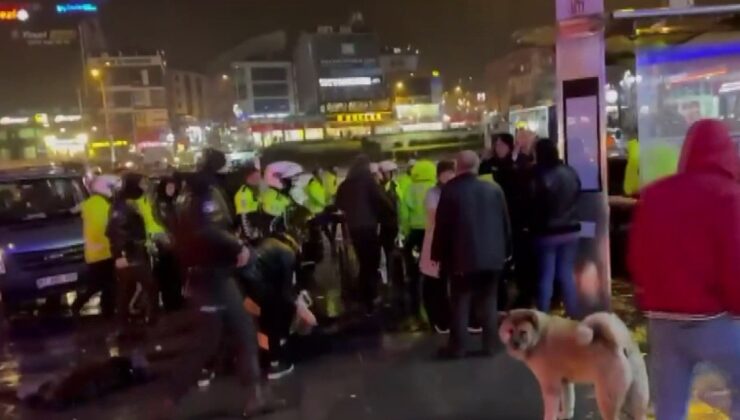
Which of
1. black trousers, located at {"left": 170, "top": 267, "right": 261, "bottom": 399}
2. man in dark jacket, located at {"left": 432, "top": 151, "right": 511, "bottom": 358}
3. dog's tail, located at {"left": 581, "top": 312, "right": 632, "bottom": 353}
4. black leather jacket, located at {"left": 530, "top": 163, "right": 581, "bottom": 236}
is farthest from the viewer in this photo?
black leather jacket, located at {"left": 530, "top": 163, "right": 581, "bottom": 236}

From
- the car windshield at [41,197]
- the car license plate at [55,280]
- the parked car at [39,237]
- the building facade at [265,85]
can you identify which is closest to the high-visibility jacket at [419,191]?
the parked car at [39,237]

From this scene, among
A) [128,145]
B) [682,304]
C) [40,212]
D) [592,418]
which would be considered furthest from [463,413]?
[128,145]

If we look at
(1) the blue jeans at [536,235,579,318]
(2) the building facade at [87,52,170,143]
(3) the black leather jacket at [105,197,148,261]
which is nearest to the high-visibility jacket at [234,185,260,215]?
(3) the black leather jacket at [105,197,148,261]

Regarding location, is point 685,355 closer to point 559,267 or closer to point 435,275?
point 559,267

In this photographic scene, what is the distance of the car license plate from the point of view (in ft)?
38.7

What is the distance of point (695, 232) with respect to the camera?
12.3ft

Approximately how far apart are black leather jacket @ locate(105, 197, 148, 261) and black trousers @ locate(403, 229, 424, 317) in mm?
3178

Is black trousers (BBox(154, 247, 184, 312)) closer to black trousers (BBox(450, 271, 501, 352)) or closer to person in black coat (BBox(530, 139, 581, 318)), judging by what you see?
black trousers (BBox(450, 271, 501, 352))

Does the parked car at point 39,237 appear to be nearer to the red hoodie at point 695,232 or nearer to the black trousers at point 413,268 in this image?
the black trousers at point 413,268

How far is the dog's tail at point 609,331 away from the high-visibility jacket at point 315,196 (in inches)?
342

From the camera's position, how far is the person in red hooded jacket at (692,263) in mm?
3721

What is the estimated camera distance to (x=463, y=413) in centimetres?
630

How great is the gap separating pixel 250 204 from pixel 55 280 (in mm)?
4324

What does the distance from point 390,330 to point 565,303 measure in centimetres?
202
